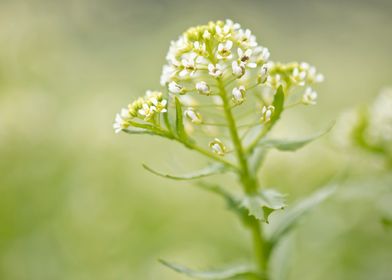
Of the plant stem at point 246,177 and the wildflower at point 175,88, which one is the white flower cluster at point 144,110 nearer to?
the wildflower at point 175,88

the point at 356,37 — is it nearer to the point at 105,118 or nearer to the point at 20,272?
the point at 105,118

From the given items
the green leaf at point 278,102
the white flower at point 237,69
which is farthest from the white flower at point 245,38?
the green leaf at point 278,102

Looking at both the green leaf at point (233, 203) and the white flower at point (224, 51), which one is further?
the green leaf at point (233, 203)

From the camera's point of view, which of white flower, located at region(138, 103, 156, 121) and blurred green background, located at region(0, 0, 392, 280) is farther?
blurred green background, located at region(0, 0, 392, 280)

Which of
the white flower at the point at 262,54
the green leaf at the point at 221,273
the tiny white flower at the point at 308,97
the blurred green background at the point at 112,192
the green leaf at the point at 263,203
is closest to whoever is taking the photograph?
the green leaf at the point at 263,203

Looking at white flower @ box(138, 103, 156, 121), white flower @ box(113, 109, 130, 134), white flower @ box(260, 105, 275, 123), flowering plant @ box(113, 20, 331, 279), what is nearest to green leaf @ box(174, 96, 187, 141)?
flowering plant @ box(113, 20, 331, 279)

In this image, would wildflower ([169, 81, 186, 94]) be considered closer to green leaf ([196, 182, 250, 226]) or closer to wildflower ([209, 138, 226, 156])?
wildflower ([209, 138, 226, 156])

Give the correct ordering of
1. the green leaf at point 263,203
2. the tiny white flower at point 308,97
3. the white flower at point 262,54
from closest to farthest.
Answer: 1. the green leaf at point 263,203
2. the white flower at point 262,54
3. the tiny white flower at point 308,97
